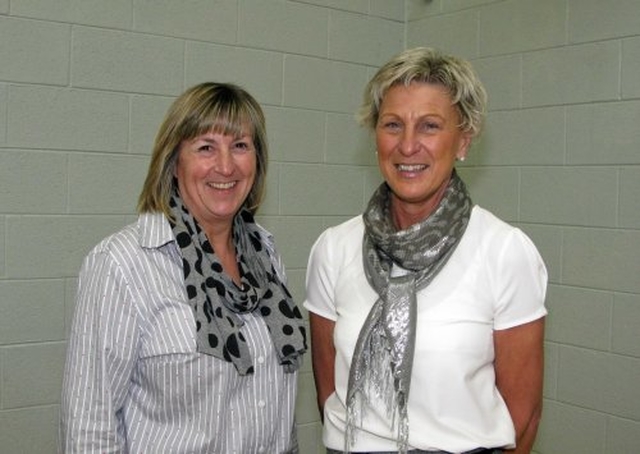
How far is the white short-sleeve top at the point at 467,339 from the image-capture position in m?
1.82

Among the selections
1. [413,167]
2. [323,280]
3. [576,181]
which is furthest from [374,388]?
[576,181]

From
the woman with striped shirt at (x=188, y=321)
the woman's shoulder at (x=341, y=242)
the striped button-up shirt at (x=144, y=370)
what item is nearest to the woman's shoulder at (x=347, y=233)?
the woman's shoulder at (x=341, y=242)

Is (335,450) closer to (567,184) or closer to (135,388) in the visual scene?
(135,388)

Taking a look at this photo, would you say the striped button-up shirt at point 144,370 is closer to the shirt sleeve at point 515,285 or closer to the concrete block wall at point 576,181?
the shirt sleeve at point 515,285

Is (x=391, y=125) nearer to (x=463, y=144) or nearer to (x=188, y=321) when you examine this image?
(x=463, y=144)

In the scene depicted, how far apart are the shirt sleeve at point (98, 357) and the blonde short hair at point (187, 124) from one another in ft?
0.76

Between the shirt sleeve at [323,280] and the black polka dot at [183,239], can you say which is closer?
the black polka dot at [183,239]

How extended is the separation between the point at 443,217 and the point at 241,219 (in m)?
0.55

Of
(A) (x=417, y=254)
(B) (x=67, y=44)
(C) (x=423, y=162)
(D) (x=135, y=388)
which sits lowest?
(D) (x=135, y=388)

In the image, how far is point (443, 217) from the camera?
1.90m

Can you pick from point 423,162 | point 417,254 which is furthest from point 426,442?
point 423,162

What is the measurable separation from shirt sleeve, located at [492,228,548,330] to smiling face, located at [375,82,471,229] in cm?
25

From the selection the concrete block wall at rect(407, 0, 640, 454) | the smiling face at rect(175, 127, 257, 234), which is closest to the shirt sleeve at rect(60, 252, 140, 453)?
the smiling face at rect(175, 127, 257, 234)

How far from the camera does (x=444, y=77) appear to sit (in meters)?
1.92
